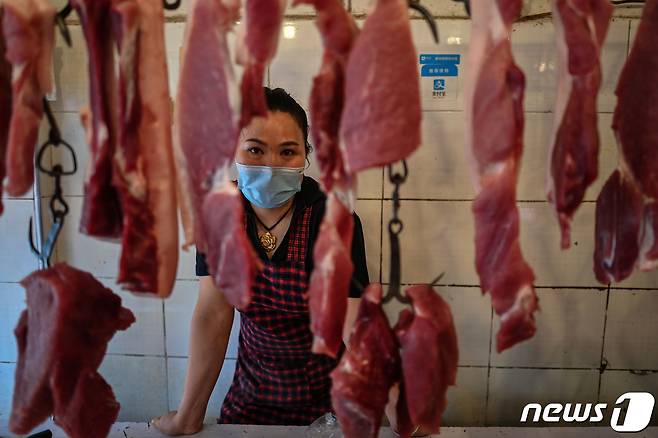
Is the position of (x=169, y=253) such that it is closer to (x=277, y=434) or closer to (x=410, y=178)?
(x=277, y=434)

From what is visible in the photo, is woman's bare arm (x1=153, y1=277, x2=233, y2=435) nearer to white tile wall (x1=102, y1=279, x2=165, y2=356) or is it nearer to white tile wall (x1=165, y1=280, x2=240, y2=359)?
white tile wall (x1=165, y1=280, x2=240, y2=359)

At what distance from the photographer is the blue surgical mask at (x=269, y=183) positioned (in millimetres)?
1652

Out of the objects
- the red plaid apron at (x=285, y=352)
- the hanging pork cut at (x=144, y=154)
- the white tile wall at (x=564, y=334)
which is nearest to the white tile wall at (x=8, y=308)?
the red plaid apron at (x=285, y=352)

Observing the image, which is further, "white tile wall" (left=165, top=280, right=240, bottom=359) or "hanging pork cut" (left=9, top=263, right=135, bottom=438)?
"white tile wall" (left=165, top=280, right=240, bottom=359)

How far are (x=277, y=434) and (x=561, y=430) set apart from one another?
Answer: 830mm

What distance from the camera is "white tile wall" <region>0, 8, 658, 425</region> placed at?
210 cm

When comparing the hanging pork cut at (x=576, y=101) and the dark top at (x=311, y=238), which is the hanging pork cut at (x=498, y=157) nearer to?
the hanging pork cut at (x=576, y=101)

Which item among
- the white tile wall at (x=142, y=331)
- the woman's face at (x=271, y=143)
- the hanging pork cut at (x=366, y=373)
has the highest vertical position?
the woman's face at (x=271, y=143)

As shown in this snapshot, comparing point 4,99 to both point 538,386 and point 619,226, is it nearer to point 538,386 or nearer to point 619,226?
point 619,226

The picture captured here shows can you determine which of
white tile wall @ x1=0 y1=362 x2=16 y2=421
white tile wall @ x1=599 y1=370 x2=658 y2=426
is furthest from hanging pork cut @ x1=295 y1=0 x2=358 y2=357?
white tile wall @ x1=0 y1=362 x2=16 y2=421

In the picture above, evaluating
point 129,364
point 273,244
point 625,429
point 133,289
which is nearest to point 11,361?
point 129,364

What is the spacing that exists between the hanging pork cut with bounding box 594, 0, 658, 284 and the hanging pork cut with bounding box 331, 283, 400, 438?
470 millimetres

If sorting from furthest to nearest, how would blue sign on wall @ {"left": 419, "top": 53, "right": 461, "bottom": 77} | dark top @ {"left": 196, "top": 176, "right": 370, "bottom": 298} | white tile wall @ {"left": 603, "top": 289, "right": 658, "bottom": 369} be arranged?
white tile wall @ {"left": 603, "top": 289, "right": 658, "bottom": 369} < blue sign on wall @ {"left": 419, "top": 53, "right": 461, "bottom": 77} < dark top @ {"left": 196, "top": 176, "right": 370, "bottom": 298}

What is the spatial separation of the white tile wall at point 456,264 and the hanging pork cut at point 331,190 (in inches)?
50.5
